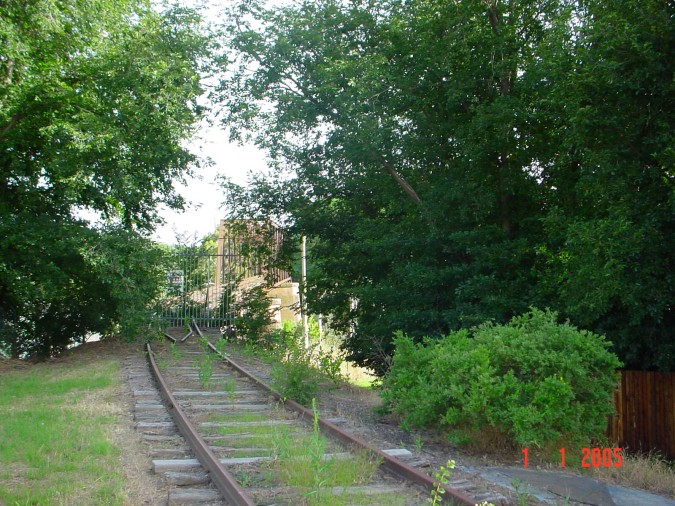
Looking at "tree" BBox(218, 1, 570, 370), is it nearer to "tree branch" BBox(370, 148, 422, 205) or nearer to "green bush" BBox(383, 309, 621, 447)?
"tree branch" BBox(370, 148, 422, 205)

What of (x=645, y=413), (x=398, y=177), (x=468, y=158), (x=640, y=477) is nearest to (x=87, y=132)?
(x=398, y=177)

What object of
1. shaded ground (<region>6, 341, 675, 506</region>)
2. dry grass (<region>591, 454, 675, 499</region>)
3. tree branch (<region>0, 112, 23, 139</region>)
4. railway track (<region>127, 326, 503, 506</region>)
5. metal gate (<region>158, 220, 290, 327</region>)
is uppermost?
tree branch (<region>0, 112, 23, 139</region>)

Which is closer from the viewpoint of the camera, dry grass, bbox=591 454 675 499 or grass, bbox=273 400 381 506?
grass, bbox=273 400 381 506

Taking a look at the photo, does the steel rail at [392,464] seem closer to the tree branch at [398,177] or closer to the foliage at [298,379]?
the foliage at [298,379]

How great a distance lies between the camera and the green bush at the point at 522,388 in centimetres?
710

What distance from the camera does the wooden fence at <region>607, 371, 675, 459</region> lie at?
10.4 metres

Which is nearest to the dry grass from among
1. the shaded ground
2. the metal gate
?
the shaded ground

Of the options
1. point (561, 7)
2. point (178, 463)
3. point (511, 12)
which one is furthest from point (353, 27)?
point (178, 463)

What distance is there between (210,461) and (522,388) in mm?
3563

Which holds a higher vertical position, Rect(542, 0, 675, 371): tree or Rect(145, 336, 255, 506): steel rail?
Rect(542, 0, 675, 371): tree

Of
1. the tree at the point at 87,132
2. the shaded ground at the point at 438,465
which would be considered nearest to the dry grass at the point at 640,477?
the shaded ground at the point at 438,465

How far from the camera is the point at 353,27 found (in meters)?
17.3

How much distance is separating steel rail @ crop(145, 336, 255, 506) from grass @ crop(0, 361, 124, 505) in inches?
33.1

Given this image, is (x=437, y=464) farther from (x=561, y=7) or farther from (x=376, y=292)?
(x=561, y=7)
